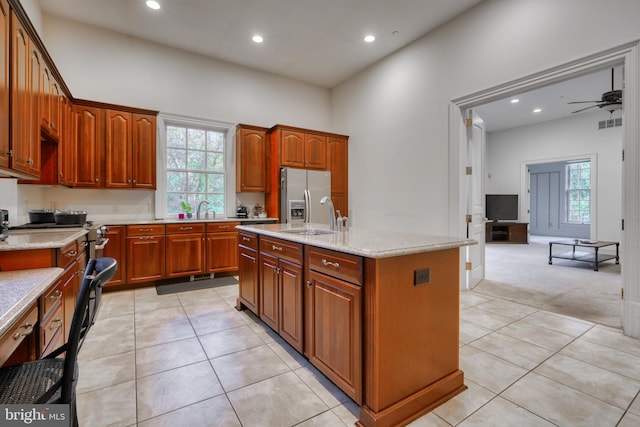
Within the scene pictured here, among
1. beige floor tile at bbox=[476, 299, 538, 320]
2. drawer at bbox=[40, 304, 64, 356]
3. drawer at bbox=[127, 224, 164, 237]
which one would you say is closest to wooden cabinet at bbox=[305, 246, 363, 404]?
→ drawer at bbox=[40, 304, 64, 356]

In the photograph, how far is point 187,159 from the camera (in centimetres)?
484

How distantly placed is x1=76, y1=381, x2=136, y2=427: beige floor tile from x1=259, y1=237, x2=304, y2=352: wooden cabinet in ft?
3.29

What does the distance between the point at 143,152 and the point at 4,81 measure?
2390 mm

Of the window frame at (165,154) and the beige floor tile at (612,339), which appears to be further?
the window frame at (165,154)

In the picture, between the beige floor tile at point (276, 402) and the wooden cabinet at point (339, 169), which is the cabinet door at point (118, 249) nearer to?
the beige floor tile at point (276, 402)

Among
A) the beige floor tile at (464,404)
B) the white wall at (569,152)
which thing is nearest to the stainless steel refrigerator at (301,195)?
the beige floor tile at (464,404)

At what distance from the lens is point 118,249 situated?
378 centimetres

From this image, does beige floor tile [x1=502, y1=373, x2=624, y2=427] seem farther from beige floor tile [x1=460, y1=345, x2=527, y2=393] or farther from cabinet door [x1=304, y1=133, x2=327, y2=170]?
cabinet door [x1=304, y1=133, x2=327, y2=170]

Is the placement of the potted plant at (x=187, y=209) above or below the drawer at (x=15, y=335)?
above

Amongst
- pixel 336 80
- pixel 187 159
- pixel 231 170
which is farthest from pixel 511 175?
pixel 187 159

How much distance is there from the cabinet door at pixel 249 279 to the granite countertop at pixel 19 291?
→ 148cm

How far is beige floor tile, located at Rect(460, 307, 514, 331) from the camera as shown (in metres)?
2.83

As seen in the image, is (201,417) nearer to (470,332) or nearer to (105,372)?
(105,372)

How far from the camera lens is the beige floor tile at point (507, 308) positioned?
3.11m
